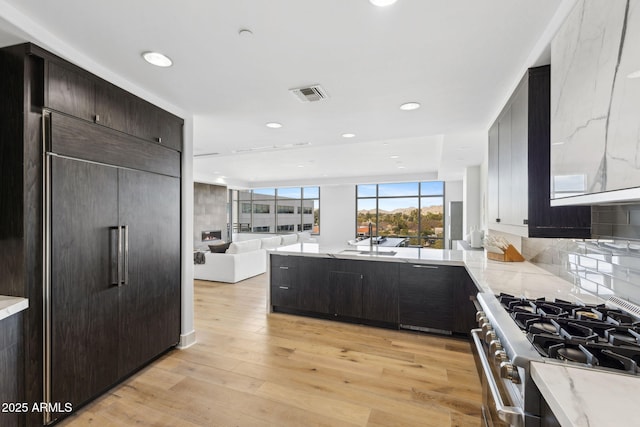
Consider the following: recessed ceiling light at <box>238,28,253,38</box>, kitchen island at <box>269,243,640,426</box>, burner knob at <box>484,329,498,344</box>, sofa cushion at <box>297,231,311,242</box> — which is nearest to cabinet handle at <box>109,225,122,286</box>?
recessed ceiling light at <box>238,28,253,38</box>

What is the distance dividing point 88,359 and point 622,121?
3.02 meters

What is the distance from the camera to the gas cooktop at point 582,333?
35.5 inches

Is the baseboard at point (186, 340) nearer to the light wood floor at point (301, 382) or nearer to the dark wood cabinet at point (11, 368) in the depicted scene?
the light wood floor at point (301, 382)

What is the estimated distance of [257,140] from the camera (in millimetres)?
3896

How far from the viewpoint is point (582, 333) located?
1.08 metres

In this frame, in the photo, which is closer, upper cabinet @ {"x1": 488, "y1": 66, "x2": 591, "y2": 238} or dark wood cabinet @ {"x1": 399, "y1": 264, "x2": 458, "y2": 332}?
upper cabinet @ {"x1": 488, "y1": 66, "x2": 591, "y2": 238}

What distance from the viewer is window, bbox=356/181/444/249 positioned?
9172 millimetres

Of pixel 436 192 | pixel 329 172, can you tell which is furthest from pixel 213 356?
pixel 436 192

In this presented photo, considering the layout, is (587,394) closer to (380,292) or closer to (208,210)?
(380,292)

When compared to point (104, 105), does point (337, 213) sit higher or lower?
lower

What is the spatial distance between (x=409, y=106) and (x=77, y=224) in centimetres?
278

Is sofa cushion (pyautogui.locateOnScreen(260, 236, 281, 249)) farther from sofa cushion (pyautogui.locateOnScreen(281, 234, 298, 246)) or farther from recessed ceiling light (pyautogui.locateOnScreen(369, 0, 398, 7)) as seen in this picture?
recessed ceiling light (pyautogui.locateOnScreen(369, 0, 398, 7))

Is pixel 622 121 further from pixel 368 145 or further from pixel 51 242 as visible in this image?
pixel 368 145

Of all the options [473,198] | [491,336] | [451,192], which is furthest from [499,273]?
[451,192]
